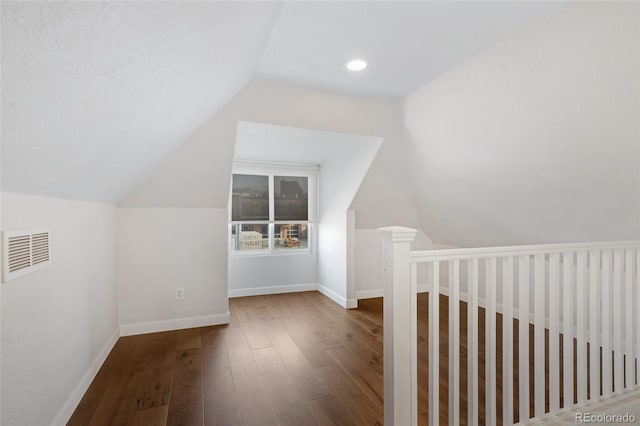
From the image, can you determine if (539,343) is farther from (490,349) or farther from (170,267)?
(170,267)

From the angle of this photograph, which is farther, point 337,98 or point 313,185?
point 313,185

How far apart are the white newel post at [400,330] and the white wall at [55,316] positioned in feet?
5.07

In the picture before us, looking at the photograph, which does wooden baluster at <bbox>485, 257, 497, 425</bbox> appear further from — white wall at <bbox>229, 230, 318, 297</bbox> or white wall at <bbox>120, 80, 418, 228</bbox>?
white wall at <bbox>229, 230, 318, 297</bbox>

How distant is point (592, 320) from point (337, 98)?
246cm

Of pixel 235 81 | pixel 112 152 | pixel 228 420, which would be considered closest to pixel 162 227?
pixel 112 152

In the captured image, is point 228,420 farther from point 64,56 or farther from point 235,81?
point 235,81

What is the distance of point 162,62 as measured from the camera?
123cm

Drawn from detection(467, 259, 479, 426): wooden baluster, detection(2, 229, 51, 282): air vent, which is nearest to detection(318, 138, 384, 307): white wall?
detection(467, 259, 479, 426): wooden baluster

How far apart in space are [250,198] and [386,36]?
317 cm

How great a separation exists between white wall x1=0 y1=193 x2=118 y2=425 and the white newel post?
5.07 feet

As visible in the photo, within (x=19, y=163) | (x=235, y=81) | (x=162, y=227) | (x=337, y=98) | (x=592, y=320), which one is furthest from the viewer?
(x=162, y=227)

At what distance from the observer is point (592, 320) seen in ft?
6.20

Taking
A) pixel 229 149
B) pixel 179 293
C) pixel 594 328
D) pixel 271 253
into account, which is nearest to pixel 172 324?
pixel 179 293

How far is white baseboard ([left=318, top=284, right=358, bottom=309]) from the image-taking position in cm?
393
